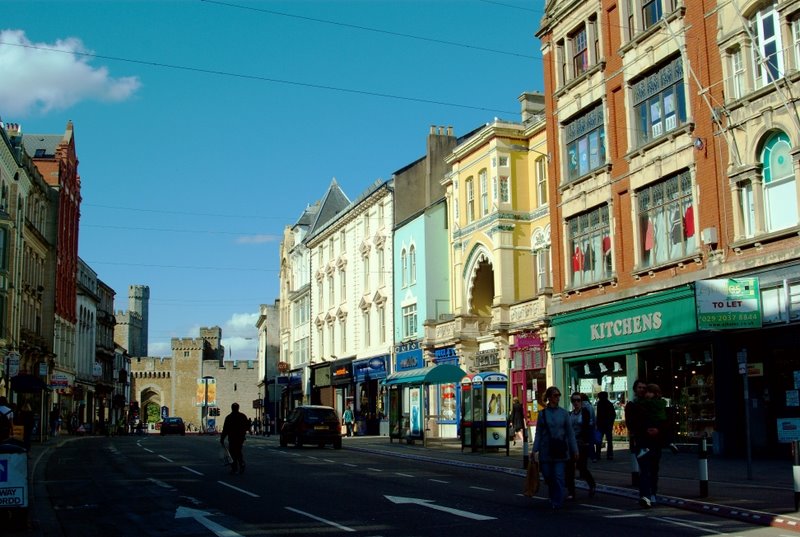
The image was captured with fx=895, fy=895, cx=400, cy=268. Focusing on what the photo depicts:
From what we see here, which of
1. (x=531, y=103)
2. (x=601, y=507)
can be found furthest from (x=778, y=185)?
(x=531, y=103)

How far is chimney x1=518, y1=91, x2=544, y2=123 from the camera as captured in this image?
131 feet

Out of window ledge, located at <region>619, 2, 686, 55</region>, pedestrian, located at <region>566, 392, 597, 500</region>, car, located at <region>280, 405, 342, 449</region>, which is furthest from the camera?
car, located at <region>280, 405, 342, 449</region>

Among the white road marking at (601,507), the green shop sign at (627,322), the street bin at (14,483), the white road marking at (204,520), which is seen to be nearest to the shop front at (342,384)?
the green shop sign at (627,322)

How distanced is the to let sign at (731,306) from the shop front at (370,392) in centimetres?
2799

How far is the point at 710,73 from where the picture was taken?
24.3 m

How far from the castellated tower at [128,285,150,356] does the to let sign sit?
122m

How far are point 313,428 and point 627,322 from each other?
13039 millimetres

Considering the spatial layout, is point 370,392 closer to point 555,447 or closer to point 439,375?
point 439,375

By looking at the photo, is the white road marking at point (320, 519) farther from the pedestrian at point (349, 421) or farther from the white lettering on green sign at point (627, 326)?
the pedestrian at point (349, 421)

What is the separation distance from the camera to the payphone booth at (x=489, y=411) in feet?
92.0

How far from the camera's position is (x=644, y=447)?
13.6 meters

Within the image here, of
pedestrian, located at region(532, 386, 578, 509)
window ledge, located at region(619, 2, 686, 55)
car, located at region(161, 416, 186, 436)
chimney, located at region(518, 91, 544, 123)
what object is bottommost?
car, located at region(161, 416, 186, 436)

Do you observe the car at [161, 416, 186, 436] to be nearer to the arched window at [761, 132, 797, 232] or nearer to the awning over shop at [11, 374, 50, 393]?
the awning over shop at [11, 374, 50, 393]

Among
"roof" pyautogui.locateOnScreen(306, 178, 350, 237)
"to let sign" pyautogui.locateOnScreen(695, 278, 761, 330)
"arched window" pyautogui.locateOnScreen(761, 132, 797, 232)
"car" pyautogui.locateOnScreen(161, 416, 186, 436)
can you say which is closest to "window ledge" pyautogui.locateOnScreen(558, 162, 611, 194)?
"arched window" pyautogui.locateOnScreen(761, 132, 797, 232)
